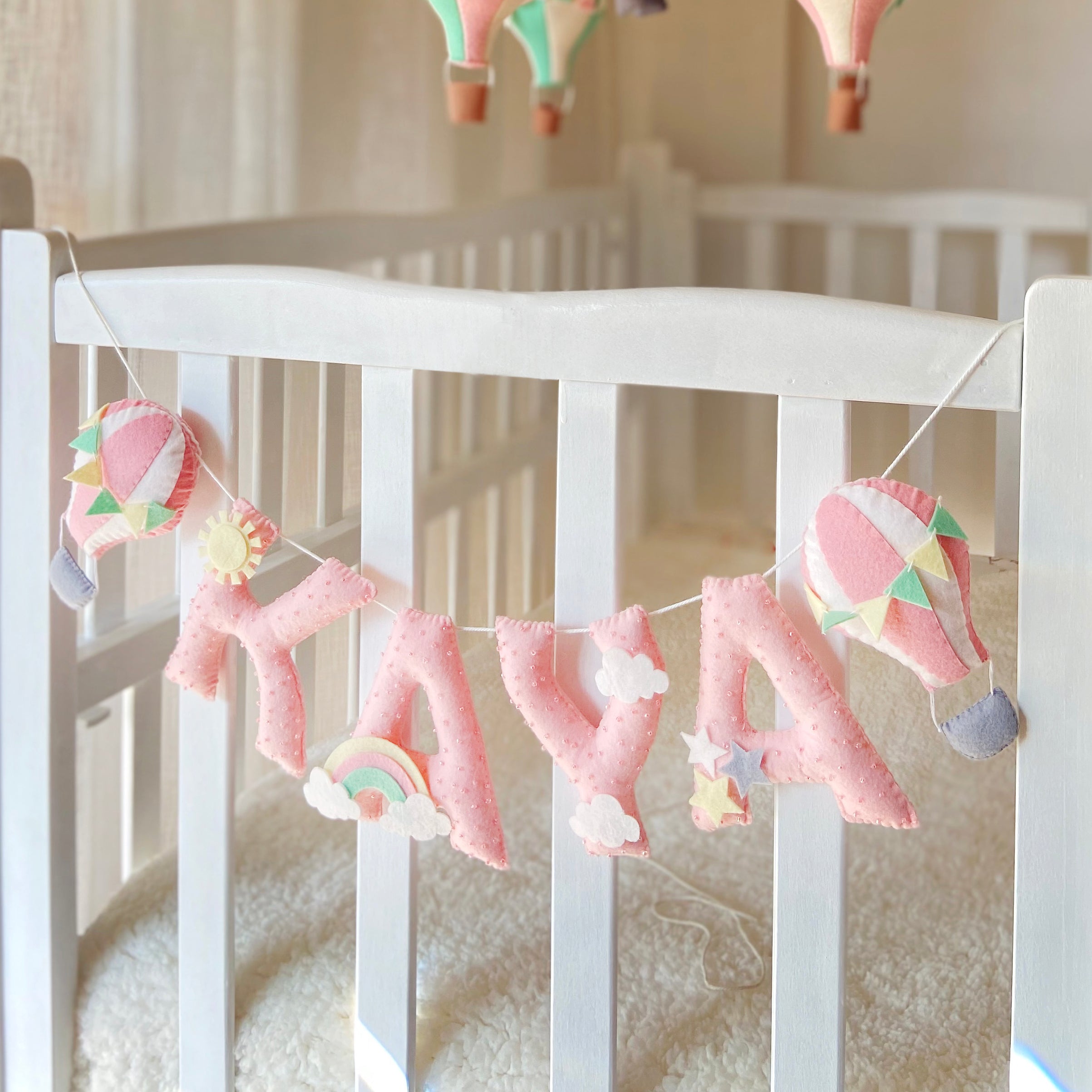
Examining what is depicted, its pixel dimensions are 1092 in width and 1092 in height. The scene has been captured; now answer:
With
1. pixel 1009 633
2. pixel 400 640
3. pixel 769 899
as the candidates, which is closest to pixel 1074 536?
pixel 1009 633

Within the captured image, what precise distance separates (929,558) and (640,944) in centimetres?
40

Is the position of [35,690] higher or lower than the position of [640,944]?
higher

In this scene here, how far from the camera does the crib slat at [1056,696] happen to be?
0.54 metres

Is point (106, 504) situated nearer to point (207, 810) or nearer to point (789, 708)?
point (207, 810)

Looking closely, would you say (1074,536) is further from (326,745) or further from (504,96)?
(504,96)

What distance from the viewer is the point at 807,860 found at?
2.01 ft

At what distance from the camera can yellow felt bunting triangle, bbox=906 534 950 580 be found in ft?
1.77

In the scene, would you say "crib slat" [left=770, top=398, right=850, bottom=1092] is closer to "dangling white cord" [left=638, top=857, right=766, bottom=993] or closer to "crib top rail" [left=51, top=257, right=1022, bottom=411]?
"crib top rail" [left=51, top=257, right=1022, bottom=411]

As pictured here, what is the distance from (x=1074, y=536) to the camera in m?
0.55

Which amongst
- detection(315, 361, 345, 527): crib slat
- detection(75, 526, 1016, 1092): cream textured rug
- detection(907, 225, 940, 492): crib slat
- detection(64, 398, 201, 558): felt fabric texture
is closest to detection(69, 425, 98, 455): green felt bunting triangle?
detection(64, 398, 201, 558): felt fabric texture

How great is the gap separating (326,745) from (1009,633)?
360 mm

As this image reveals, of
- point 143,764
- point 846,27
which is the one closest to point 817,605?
point 846,27

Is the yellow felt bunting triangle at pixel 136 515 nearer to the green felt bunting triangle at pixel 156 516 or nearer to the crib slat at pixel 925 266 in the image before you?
the green felt bunting triangle at pixel 156 516

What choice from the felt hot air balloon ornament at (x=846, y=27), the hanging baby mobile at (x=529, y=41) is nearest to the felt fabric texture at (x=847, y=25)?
the felt hot air balloon ornament at (x=846, y=27)
